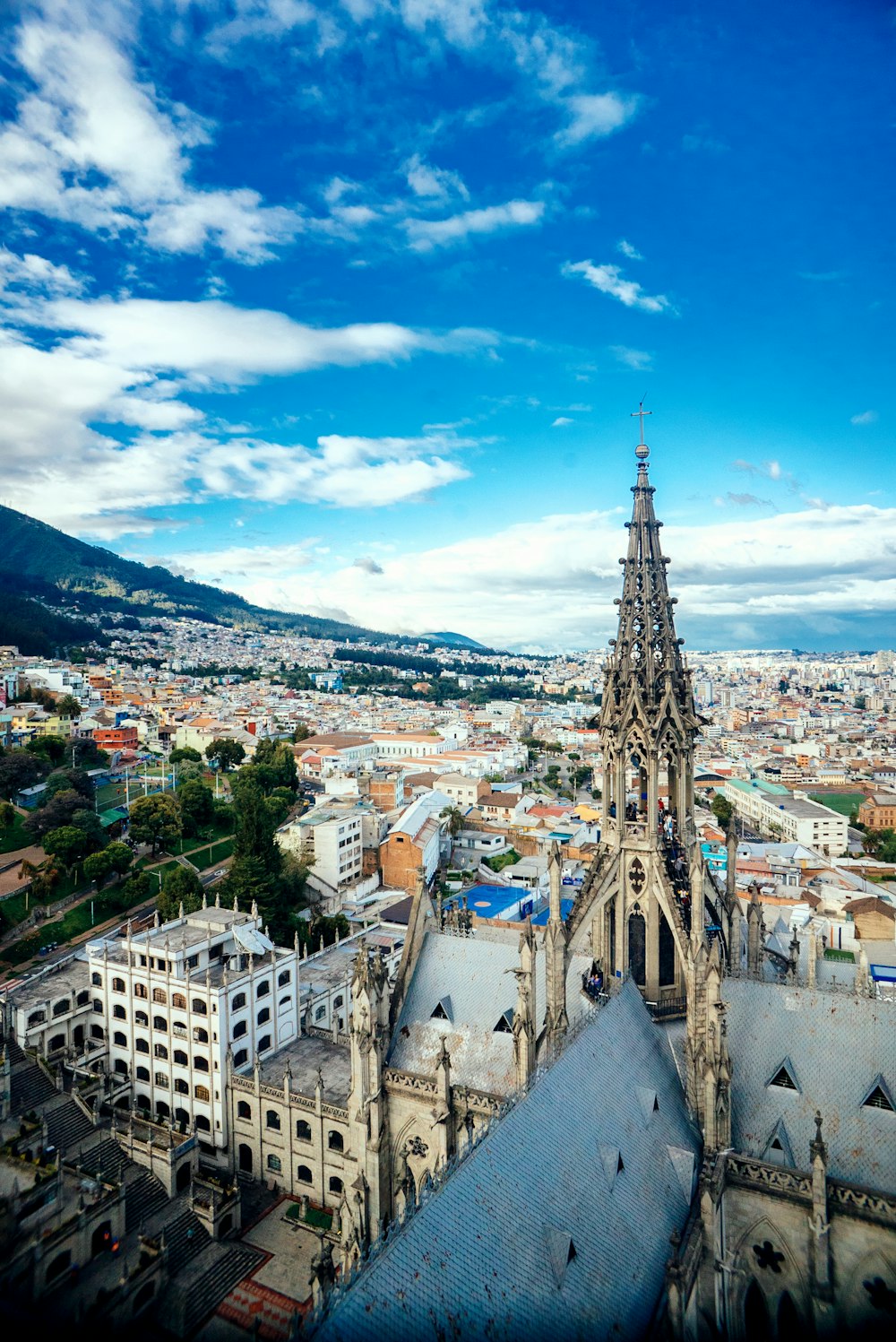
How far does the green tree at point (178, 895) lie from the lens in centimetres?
4809

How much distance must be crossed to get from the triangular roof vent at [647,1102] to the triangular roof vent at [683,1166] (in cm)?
72

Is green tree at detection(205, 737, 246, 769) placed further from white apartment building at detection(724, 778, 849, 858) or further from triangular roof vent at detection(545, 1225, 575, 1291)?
triangular roof vent at detection(545, 1225, 575, 1291)

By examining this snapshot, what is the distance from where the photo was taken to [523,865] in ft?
253

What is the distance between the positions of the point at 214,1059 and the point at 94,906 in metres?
25.6

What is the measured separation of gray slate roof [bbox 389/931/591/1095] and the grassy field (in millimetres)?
120433

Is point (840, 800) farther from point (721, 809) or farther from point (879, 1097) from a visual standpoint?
point (879, 1097)

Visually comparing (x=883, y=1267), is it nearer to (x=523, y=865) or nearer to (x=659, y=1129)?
(x=659, y=1129)

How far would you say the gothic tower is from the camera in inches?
820

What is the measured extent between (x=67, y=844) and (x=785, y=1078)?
4972cm

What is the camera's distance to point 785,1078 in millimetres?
17250

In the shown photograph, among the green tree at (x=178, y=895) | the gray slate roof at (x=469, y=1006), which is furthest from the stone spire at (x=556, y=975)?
the green tree at (x=178, y=895)

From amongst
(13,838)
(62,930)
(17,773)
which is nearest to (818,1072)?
(62,930)

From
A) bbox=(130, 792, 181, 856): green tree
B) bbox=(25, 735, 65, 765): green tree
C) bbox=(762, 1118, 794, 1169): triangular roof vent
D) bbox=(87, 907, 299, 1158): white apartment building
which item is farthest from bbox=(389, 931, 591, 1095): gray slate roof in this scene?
bbox=(25, 735, 65, 765): green tree

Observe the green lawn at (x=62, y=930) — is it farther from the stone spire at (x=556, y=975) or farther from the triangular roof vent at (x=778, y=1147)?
the triangular roof vent at (x=778, y=1147)
